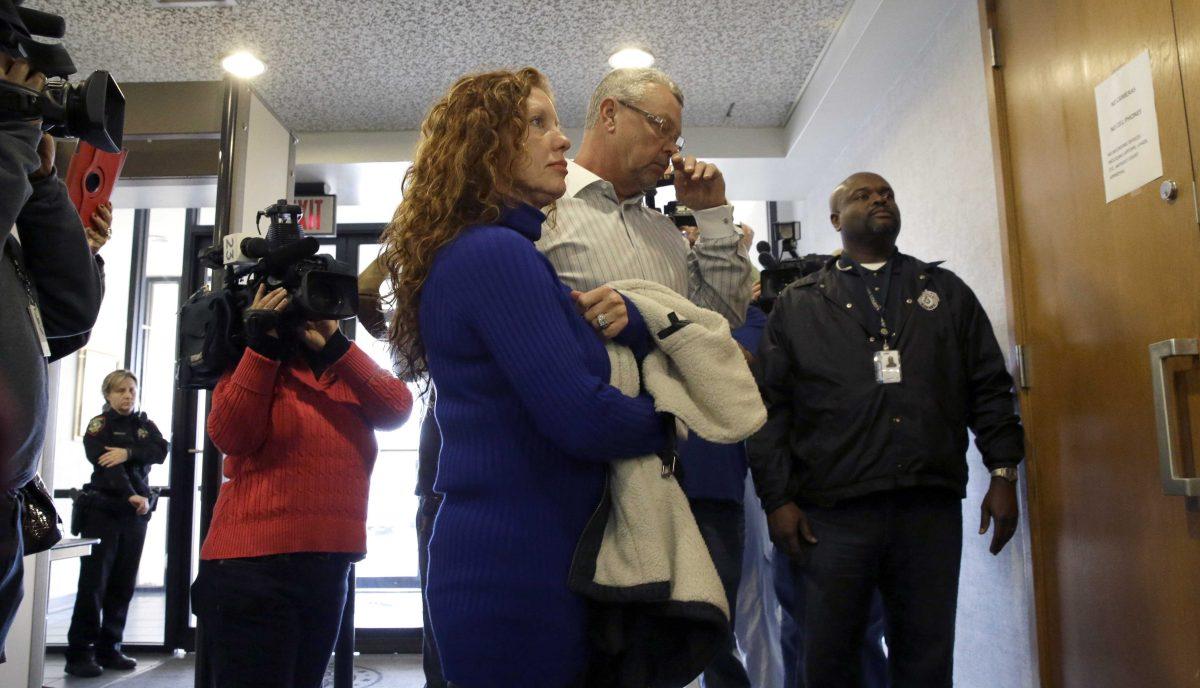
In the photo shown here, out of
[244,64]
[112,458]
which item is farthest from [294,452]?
[112,458]

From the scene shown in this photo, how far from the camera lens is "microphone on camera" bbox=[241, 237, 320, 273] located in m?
1.88

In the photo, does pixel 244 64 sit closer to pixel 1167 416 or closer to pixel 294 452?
pixel 294 452

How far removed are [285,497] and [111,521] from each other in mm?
2864

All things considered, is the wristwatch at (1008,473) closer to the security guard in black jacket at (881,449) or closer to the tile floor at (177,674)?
the security guard in black jacket at (881,449)

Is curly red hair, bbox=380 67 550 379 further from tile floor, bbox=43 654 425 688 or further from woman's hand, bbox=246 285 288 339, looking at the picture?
tile floor, bbox=43 654 425 688

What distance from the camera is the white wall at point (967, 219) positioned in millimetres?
2389

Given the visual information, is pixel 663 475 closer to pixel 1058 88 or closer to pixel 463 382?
pixel 463 382

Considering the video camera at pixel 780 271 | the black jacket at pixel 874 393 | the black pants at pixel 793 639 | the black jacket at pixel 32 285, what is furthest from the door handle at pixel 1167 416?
the black jacket at pixel 32 285

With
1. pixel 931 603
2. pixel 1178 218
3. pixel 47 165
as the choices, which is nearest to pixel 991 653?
pixel 931 603

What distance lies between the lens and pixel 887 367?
A: 2.02 m

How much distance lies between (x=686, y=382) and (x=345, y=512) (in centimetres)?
112

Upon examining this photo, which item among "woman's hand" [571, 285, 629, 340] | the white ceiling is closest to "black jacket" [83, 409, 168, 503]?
the white ceiling

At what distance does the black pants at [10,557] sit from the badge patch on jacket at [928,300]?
187 cm

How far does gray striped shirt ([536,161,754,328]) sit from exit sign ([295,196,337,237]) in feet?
10.4
